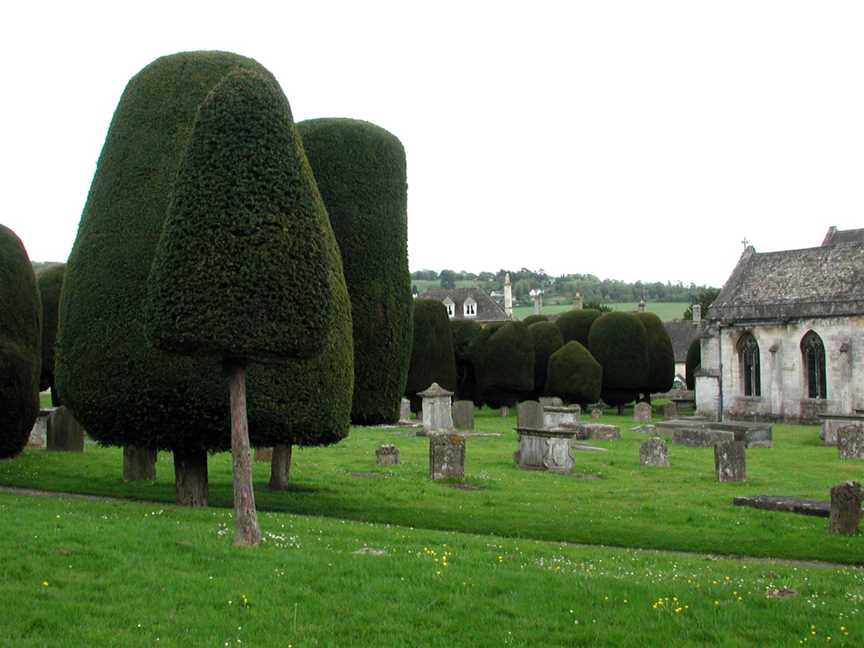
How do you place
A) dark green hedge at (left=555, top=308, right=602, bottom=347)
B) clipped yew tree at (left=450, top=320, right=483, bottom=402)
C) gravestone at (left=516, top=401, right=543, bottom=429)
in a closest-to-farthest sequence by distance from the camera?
gravestone at (left=516, top=401, right=543, bottom=429), clipped yew tree at (left=450, top=320, right=483, bottom=402), dark green hedge at (left=555, top=308, right=602, bottom=347)

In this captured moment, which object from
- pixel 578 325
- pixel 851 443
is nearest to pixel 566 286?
pixel 578 325

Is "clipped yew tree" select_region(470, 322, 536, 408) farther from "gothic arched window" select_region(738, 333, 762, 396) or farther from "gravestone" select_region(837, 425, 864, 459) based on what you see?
"gravestone" select_region(837, 425, 864, 459)

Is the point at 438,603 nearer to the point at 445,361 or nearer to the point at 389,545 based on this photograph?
the point at 389,545

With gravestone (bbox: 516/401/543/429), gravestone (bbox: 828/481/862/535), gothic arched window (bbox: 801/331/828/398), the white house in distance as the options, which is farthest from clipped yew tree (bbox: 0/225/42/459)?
gothic arched window (bbox: 801/331/828/398)

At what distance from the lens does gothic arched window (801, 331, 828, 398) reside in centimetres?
4256

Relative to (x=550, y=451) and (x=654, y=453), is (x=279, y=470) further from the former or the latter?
(x=654, y=453)

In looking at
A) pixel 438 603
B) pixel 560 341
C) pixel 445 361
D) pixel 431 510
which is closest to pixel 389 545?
pixel 438 603

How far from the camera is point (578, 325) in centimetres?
5538

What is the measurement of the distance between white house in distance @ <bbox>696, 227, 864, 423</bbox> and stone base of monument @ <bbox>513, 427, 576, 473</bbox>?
2273 centimetres

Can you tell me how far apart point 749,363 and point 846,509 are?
33.5 meters

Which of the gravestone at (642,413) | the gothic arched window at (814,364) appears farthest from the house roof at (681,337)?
the gravestone at (642,413)

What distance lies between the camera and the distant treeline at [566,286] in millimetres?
159000

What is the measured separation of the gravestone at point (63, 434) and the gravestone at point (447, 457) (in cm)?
1031

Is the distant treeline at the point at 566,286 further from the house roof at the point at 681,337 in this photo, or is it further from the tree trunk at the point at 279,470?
the tree trunk at the point at 279,470
